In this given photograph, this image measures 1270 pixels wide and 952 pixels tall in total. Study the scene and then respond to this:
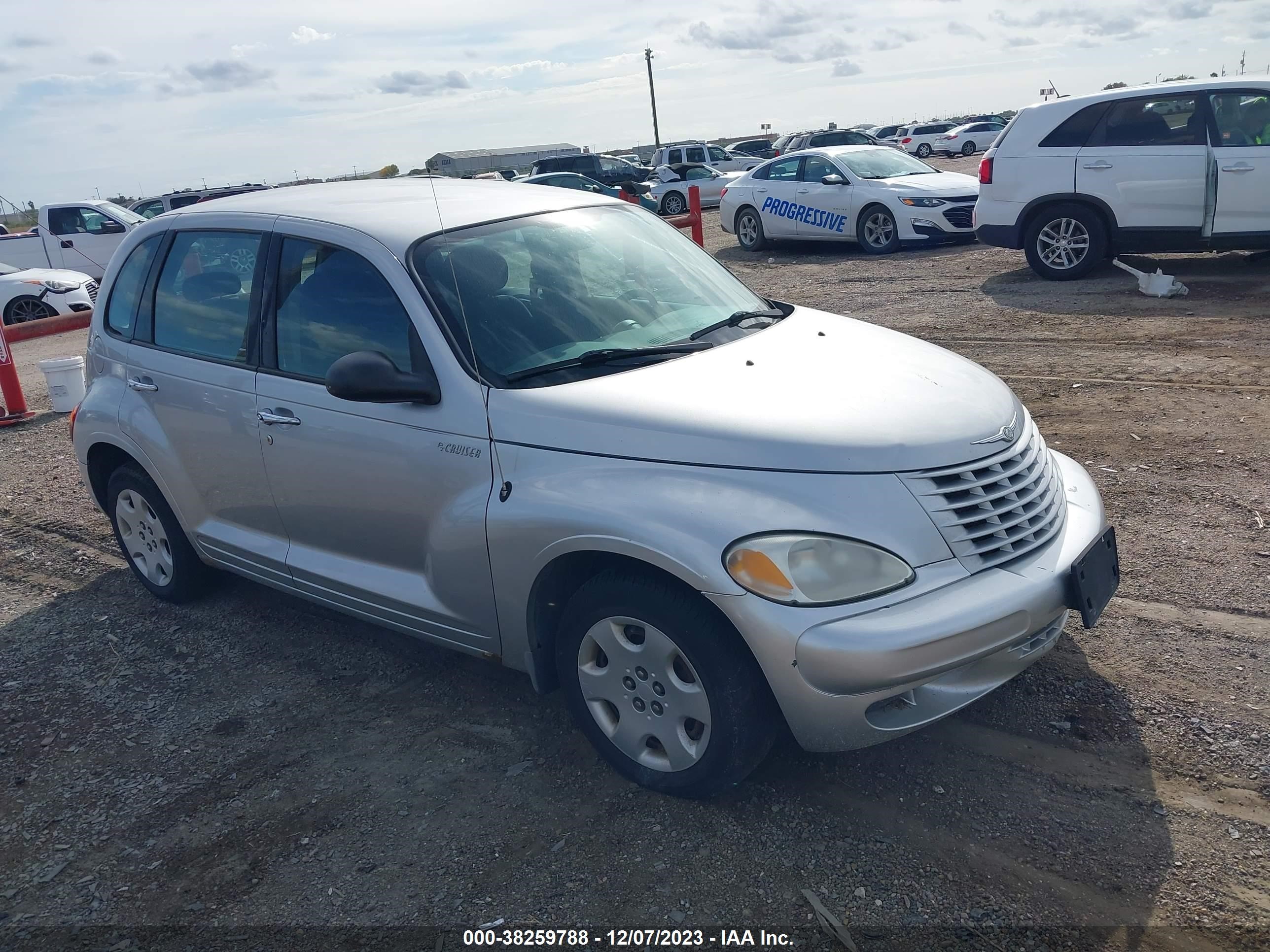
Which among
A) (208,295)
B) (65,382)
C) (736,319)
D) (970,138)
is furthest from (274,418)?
(970,138)

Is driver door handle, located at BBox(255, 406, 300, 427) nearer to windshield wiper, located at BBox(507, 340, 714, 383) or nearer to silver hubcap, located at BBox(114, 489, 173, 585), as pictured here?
windshield wiper, located at BBox(507, 340, 714, 383)

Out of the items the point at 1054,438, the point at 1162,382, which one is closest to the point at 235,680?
the point at 1054,438

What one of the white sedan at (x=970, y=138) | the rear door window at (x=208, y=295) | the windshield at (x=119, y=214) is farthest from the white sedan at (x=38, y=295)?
the white sedan at (x=970, y=138)

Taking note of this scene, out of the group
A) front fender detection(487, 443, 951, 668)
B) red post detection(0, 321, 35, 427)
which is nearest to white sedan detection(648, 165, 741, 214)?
red post detection(0, 321, 35, 427)

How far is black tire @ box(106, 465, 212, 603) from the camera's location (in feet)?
16.2

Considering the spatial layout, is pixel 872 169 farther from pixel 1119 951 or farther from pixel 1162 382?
pixel 1119 951

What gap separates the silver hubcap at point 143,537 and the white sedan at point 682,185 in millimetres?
21276

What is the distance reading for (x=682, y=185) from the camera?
26.7 m

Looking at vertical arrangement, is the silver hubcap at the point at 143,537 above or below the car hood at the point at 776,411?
below

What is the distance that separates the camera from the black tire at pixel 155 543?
Result: 4.95 metres

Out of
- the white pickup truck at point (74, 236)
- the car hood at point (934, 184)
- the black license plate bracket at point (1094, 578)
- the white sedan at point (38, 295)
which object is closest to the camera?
the black license plate bracket at point (1094, 578)

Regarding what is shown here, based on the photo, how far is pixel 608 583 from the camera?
3.18 meters

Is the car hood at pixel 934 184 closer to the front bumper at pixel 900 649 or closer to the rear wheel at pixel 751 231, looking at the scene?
the rear wheel at pixel 751 231

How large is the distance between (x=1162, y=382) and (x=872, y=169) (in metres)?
8.42
